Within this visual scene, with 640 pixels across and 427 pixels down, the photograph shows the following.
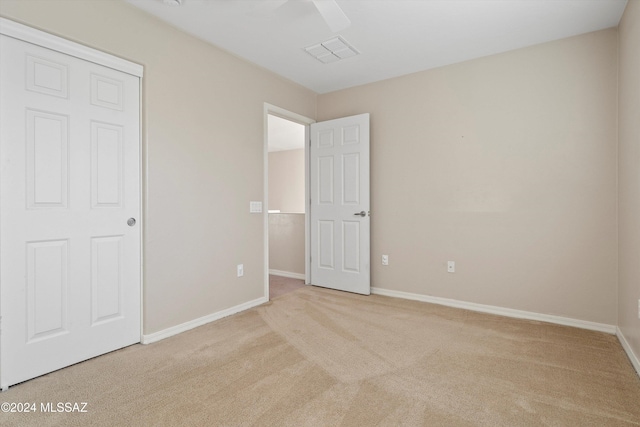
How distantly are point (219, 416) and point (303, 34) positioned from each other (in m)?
2.83

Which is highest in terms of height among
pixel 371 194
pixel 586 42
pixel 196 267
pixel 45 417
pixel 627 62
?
pixel 586 42

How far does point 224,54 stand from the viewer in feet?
10.1

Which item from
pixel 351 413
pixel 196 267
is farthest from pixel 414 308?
pixel 196 267

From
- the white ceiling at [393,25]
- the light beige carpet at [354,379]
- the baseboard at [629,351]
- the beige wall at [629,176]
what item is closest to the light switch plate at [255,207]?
the light beige carpet at [354,379]

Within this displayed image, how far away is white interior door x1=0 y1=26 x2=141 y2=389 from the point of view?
6.18 ft

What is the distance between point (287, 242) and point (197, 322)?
226 cm

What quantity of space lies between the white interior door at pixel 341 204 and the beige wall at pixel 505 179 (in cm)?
19

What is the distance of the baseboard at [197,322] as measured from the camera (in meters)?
2.51

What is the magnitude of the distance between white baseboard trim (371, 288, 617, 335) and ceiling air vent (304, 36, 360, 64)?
260cm

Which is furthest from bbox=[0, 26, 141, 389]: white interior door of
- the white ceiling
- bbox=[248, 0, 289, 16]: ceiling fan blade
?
bbox=[248, 0, 289, 16]: ceiling fan blade

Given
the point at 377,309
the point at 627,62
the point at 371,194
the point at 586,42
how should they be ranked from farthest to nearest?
the point at 371,194 < the point at 377,309 < the point at 586,42 < the point at 627,62

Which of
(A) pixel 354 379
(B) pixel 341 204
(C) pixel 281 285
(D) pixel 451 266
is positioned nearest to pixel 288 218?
(C) pixel 281 285

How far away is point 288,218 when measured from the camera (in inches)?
197

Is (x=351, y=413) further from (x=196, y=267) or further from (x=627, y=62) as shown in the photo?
(x=627, y=62)
